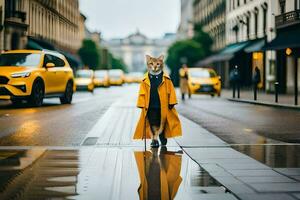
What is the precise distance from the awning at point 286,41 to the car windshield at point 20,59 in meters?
16.3

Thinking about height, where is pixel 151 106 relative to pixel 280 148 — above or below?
above

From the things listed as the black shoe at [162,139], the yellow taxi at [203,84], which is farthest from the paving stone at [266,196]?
the yellow taxi at [203,84]

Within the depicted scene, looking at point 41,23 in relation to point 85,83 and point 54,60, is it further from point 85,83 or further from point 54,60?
point 54,60

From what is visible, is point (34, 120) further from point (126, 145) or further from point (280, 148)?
point (280, 148)

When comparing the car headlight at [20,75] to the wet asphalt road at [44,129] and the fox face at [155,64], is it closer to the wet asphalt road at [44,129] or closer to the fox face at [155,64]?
the wet asphalt road at [44,129]

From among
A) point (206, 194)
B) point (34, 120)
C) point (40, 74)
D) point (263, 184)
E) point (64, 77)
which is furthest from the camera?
point (64, 77)

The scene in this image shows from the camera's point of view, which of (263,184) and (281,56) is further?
(281,56)

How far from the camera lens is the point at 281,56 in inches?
1614

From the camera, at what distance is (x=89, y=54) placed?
289 feet

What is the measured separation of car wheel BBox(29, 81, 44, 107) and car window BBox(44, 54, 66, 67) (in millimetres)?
1071

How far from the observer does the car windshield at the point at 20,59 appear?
21.2m

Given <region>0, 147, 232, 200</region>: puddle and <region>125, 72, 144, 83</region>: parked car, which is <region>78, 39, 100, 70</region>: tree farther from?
<region>0, 147, 232, 200</region>: puddle

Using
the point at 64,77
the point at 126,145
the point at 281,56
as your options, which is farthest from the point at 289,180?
the point at 281,56

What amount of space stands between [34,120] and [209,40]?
5876cm
